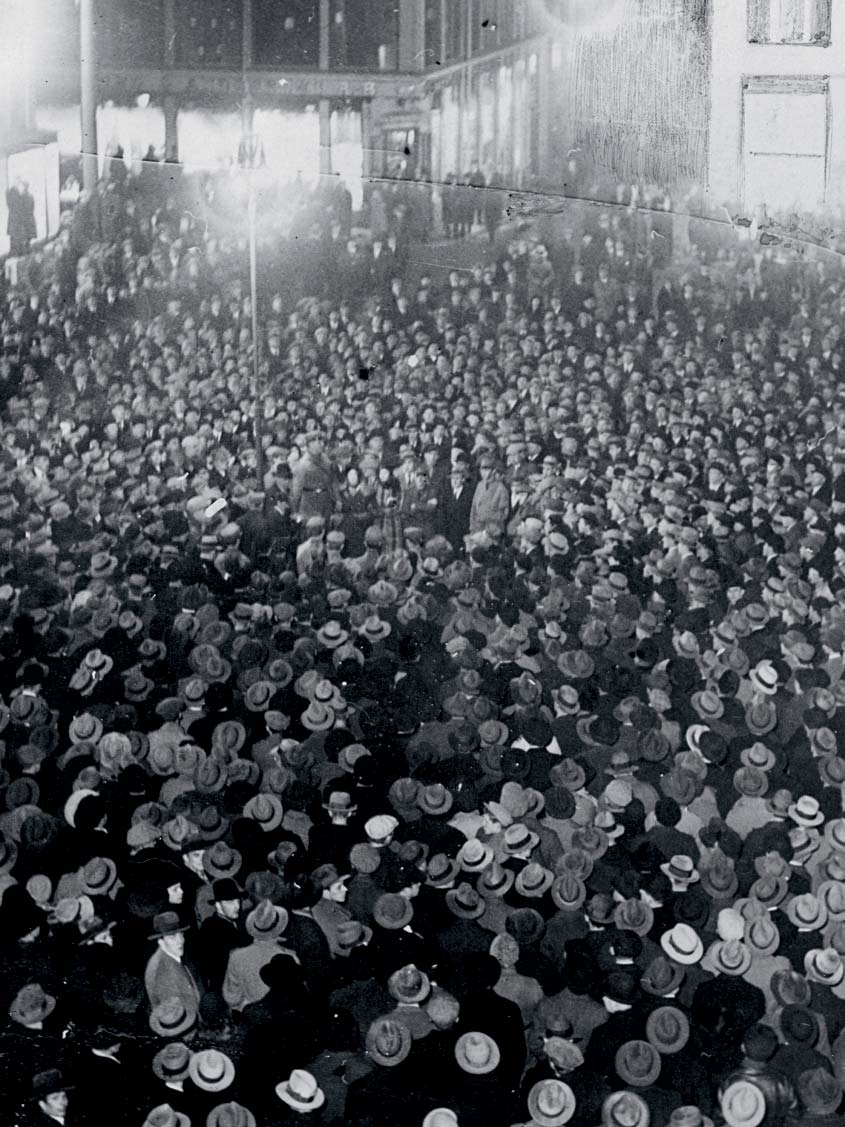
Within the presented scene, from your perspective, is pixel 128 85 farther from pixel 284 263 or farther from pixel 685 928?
pixel 685 928

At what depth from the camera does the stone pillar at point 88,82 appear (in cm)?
364

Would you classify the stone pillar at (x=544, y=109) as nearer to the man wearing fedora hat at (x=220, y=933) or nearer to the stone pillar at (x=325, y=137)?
the stone pillar at (x=325, y=137)

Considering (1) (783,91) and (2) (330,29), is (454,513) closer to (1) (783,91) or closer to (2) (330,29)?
(2) (330,29)

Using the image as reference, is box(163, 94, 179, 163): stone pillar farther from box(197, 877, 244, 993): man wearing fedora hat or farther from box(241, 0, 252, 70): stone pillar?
box(197, 877, 244, 993): man wearing fedora hat

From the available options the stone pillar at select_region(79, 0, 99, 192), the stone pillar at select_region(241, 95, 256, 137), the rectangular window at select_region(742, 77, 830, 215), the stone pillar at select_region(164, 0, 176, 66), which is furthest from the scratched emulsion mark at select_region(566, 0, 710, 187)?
the stone pillar at select_region(79, 0, 99, 192)

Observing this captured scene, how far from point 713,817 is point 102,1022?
6.10 feet

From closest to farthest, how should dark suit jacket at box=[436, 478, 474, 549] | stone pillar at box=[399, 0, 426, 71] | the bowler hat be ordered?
the bowler hat < stone pillar at box=[399, 0, 426, 71] < dark suit jacket at box=[436, 478, 474, 549]

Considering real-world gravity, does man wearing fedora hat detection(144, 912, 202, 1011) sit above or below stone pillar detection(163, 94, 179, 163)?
below

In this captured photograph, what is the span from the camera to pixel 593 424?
13.2 ft

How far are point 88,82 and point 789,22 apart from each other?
2.26 metres

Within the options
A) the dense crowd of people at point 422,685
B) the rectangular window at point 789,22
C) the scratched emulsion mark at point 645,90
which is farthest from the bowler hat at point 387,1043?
the rectangular window at point 789,22

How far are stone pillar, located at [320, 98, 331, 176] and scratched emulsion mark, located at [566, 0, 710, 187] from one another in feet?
2.57

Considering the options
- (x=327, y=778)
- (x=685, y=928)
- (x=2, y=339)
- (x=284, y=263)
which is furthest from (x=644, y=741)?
(x=2, y=339)

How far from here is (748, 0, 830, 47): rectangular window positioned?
3621mm
